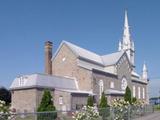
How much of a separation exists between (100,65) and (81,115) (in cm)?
5251

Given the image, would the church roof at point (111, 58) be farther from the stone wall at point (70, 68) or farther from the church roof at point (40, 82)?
the church roof at point (40, 82)

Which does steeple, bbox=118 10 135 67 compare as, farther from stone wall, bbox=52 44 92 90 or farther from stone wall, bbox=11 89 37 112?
stone wall, bbox=11 89 37 112

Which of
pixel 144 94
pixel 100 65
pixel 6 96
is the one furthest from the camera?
pixel 144 94

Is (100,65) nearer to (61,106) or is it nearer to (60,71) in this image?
(60,71)

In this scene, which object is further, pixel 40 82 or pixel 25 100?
pixel 40 82

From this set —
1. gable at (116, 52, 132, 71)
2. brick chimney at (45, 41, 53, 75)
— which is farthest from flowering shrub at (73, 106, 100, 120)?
gable at (116, 52, 132, 71)

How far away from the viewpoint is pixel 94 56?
2852 inches

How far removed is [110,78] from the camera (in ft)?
217

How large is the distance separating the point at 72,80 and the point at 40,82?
395 inches

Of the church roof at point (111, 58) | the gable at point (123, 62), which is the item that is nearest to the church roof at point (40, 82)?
the church roof at point (111, 58)

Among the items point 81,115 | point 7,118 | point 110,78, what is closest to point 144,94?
point 110,78

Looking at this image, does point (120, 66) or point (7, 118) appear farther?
point (120, 66)

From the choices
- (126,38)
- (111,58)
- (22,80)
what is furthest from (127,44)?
(22,80)

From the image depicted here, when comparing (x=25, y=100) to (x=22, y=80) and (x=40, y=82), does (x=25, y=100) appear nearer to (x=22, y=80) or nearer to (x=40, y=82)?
(x=40, y=82)
